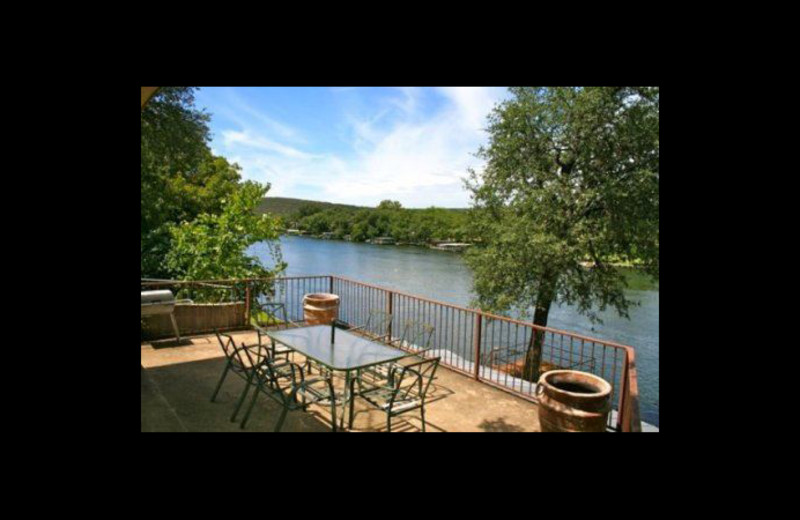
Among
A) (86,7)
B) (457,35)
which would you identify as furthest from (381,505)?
(86,7)

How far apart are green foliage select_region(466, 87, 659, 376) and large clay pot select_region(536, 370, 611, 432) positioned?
5.64 m

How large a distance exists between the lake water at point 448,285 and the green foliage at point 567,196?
1.20 m

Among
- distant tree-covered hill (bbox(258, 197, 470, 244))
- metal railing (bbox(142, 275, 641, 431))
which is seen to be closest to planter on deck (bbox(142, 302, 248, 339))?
metal railing (bbox(142, 275, 641, 431))

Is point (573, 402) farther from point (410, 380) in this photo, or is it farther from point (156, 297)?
point (156, 297)

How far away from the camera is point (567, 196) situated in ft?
33.4

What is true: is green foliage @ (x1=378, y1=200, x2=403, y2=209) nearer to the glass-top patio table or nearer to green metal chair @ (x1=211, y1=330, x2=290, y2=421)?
the glass-top patio table

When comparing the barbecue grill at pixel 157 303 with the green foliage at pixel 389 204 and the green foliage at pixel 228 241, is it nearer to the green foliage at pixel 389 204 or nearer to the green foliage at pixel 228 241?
the green foliage at pixel 228 241

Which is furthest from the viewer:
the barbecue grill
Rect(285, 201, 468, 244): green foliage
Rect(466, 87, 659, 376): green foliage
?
Rect(285, 201, 468, 244): green foliage

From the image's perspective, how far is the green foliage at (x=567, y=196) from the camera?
9.62m

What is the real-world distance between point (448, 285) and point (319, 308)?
18719 millimetres

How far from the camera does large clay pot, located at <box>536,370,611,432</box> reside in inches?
131

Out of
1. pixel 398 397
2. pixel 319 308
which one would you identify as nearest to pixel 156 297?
pixel 319 308
